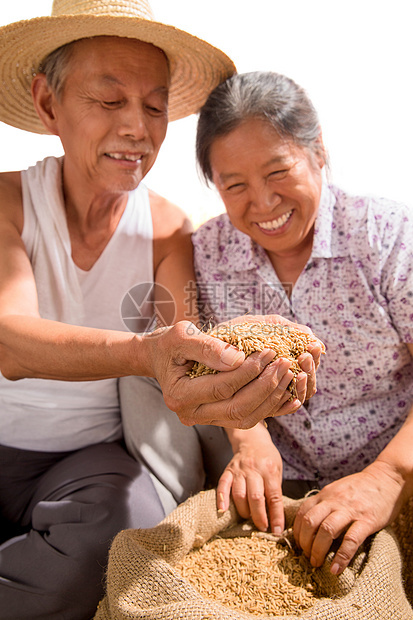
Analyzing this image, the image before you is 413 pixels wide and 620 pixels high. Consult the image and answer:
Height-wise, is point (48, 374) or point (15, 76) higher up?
point (15, 76)

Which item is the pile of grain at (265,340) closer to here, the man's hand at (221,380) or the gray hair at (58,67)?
the man's hand at (221,380)

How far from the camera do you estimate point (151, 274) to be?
2.23 meters

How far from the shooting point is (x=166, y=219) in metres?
2.33

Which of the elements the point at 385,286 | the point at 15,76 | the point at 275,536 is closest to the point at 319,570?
Answer: the point at 275,536

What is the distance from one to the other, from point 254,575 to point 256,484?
32cm

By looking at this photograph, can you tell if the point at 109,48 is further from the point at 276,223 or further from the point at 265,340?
the point at 265,340

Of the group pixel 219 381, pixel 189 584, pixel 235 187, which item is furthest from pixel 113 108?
pixel 189 584

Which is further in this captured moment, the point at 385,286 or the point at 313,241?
the point at 313,241

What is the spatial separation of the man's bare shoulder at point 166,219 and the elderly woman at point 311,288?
0.90ft

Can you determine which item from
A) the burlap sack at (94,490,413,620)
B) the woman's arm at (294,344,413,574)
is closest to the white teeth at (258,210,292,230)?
the woman's arm at (294,344,413,574)

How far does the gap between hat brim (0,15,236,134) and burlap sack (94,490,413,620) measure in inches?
61.3

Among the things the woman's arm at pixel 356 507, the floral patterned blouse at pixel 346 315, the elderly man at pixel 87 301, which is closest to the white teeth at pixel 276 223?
the floral patterned blouse at pixel 346 315

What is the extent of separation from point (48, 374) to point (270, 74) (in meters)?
1.29

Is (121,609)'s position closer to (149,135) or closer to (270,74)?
(149,135)
